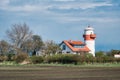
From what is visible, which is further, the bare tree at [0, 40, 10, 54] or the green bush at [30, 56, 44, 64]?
the bare tree at [0, 40, 10, 54]

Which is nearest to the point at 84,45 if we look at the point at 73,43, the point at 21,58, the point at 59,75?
the point at 73,43

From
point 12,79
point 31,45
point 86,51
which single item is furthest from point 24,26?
point 12,79

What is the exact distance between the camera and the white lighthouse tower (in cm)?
11294

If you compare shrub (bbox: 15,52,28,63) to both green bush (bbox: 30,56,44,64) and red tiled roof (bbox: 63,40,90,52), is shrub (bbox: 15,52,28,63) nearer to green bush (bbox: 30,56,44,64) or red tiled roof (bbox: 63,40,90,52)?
green bush (bbox: 30,56,44,64)

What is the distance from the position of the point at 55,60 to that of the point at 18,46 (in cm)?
1628

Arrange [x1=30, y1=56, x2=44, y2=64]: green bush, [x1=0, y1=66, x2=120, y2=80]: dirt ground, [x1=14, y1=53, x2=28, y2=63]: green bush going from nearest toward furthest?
[x1=0, y1=66, x2=120, y2=80]: dirt ground
[x1=14, y1=53, x2=28, y2=63]: green bush
[x1=30, y1=56, x2=44, y2=64]: green bush

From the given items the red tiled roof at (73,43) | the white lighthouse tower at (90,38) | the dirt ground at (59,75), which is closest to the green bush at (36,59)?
the white lighthouse tower at (90,38)

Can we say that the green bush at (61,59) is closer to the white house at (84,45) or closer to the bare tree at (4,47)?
the bare tree at (4,47)

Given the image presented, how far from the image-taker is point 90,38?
4481 inches

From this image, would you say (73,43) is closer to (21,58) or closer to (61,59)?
(61,59)

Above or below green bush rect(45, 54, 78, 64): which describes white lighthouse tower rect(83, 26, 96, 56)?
above

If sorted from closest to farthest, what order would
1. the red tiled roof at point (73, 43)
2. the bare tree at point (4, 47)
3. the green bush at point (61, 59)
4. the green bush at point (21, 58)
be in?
1. the green bush at point (21, 58)
2. the green bush at point (61, 59)
3. the bare tree at point (4, 47)
4. the red tiled roof at point (73, 43)

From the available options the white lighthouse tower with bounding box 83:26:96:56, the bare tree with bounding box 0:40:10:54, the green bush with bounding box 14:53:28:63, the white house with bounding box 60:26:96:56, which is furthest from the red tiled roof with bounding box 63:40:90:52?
the green bush with bounding box 14:53:28:63

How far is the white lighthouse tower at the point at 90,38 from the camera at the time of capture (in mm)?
112938
